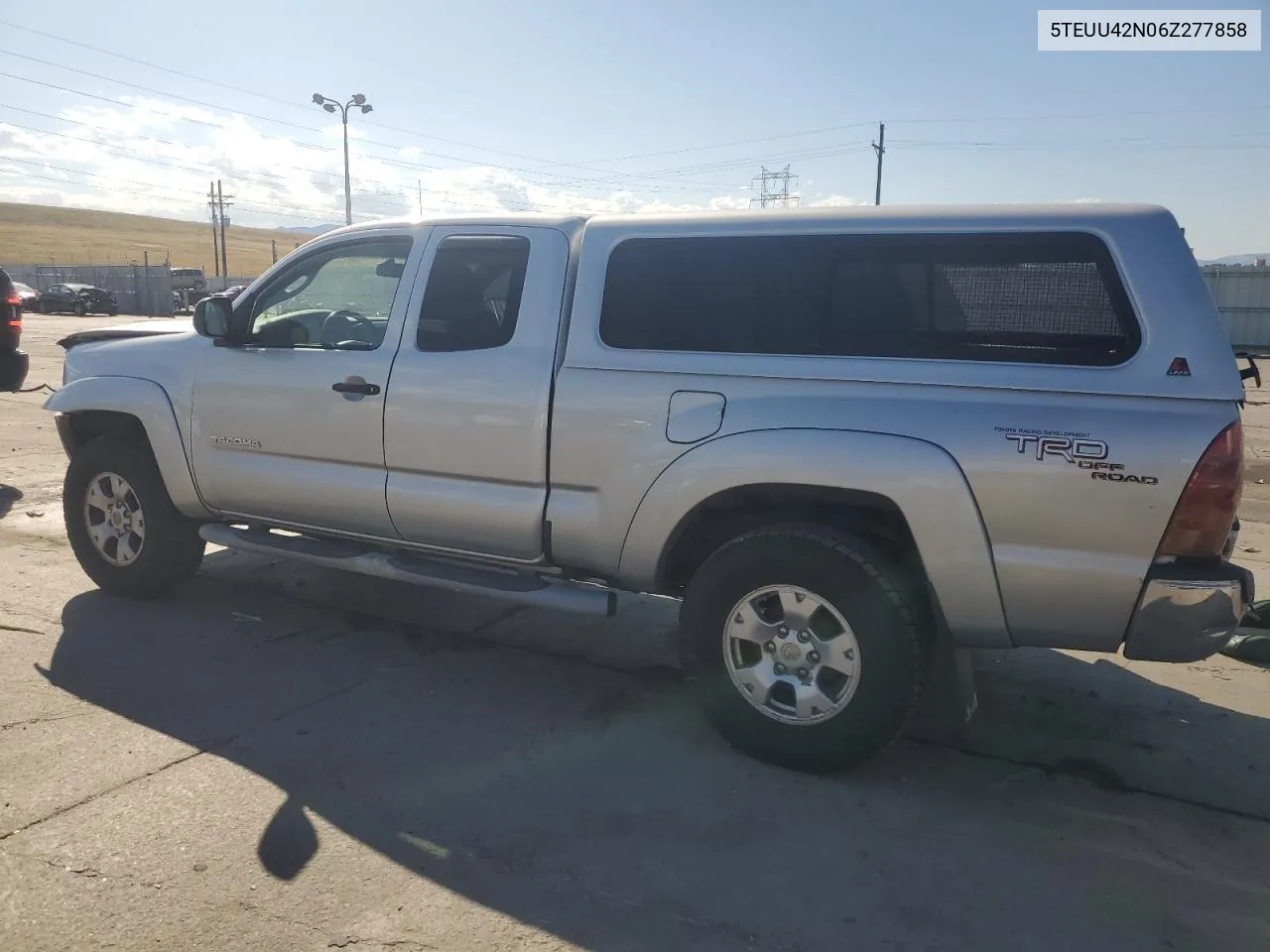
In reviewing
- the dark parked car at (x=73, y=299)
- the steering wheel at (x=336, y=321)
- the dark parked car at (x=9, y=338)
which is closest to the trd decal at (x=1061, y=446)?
the steering wheel at (x=336, y=321)

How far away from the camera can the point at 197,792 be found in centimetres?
339

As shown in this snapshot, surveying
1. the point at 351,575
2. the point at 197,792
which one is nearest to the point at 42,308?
the point at 351,575

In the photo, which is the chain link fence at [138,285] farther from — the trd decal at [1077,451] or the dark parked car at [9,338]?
the trd decal at [1077,451]

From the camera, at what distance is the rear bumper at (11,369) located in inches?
368

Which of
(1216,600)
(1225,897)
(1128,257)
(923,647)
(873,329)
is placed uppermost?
(1128,257)

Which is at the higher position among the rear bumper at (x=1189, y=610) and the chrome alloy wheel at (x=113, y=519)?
the rear bumper at (x=1189, y=610)

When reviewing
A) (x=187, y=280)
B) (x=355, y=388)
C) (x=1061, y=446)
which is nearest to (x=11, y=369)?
(x=355, y=388)

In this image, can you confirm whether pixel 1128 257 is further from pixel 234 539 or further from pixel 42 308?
pixel 42 308

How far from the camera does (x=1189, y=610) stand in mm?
3131

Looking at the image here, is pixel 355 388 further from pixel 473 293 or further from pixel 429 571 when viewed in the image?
pixel 429 571

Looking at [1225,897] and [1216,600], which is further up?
[1216,600]

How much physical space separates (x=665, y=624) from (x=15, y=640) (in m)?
3.22

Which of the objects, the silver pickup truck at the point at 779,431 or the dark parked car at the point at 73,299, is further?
the dark parked car at the point at 73,299

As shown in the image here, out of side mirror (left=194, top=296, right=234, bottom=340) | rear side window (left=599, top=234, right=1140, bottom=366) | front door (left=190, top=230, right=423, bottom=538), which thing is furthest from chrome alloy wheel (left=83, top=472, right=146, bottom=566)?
rear side window (left=599, top=234, right=1140, bottom=366)
